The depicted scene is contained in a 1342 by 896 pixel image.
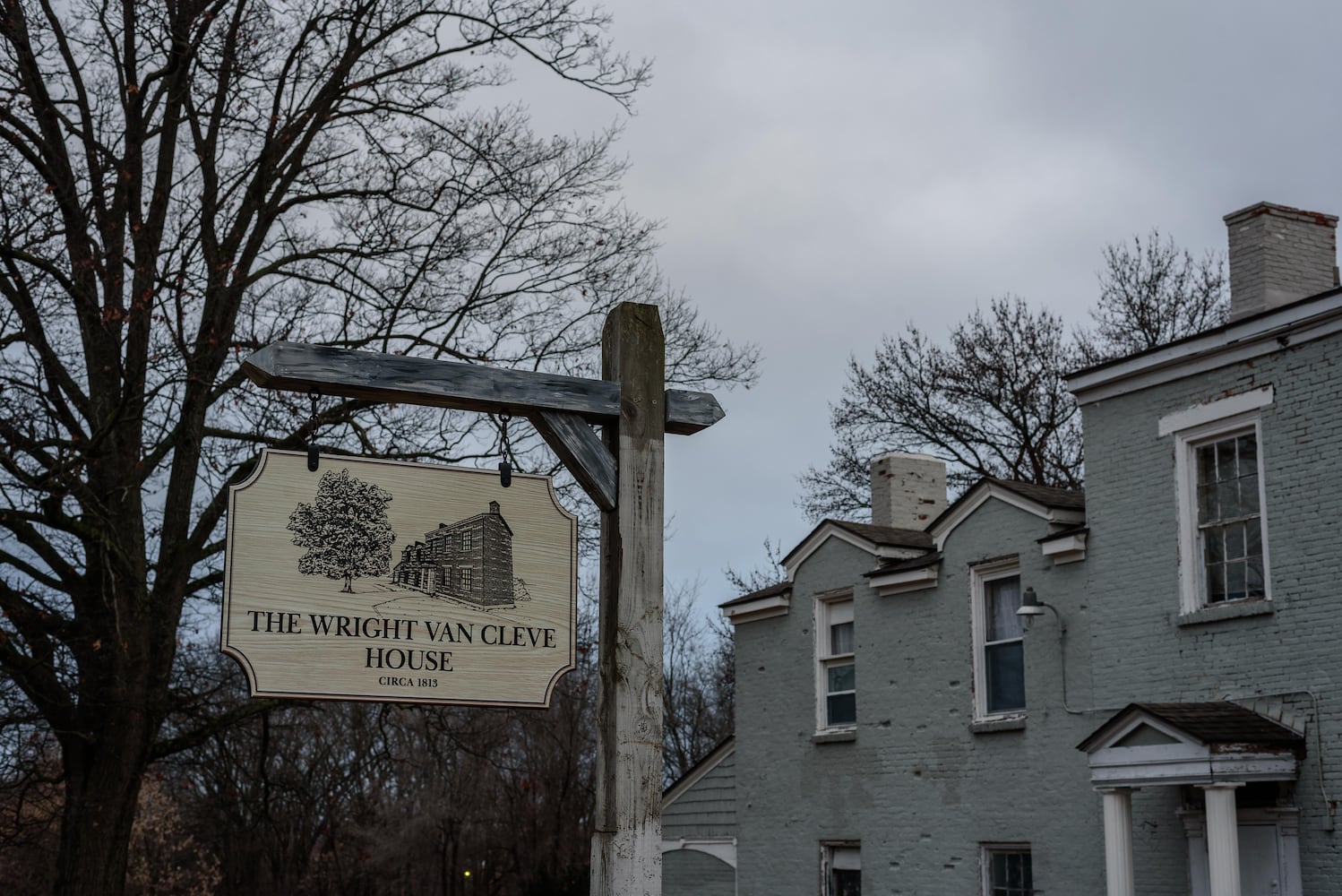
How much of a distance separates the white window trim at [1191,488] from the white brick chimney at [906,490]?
6428 mm

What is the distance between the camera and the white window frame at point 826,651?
1897 centimetres

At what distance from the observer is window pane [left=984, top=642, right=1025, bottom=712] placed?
637 inches

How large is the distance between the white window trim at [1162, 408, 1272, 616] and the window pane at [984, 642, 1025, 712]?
2.46 m

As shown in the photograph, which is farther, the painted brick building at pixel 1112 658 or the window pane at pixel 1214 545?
the window pane at pixel 1214 545

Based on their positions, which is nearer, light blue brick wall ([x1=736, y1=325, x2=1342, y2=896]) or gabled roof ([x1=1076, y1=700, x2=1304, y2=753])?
gabled roof ([x1=1076, y1=700, x2=1304, y2=753])

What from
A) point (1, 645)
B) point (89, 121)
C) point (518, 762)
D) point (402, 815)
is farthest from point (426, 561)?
point (402, 815)

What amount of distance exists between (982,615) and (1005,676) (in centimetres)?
77

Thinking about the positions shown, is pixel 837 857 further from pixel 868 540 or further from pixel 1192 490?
pixel 1192 490

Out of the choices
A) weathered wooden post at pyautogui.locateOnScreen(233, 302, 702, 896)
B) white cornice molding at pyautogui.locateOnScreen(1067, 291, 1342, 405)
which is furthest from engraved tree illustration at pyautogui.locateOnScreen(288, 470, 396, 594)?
white cornice molding at pyautogui.locateOnScreen(1067, 291, 1342, 405)

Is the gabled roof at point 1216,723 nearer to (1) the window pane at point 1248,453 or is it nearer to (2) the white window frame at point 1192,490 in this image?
(2) the white window frame at point 1192,490

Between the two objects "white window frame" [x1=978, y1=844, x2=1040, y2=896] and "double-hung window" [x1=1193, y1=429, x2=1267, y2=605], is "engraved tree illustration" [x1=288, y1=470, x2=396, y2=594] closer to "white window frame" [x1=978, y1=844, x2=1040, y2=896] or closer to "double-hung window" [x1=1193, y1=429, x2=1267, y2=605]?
"double-hung window" [x1=1193, y1=429, x2=1267, y2=605]

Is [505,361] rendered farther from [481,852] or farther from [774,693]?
[481,852]

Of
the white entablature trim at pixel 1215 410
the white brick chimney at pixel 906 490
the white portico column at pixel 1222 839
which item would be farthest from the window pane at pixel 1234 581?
the white brick chimney at pixel 906 490

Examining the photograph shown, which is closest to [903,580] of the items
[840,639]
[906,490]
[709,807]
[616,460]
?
[840,639]
